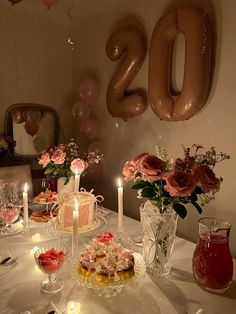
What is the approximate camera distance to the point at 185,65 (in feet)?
5.73

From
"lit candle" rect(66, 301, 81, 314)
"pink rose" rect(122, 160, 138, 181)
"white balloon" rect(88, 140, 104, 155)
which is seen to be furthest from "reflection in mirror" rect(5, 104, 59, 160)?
"lit candle" rect(66, 301, 81, 314)

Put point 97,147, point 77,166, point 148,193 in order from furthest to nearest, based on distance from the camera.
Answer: point 97,147 → point 77,166 → point 148,193

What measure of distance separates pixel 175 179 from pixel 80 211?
0.63 metres

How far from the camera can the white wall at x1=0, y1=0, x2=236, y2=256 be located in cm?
172

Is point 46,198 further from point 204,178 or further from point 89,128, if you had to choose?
point 204,178

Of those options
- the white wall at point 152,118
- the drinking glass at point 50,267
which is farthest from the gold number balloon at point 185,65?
the drinking glass at point 50,267

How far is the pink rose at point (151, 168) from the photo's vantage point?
1.09 metres

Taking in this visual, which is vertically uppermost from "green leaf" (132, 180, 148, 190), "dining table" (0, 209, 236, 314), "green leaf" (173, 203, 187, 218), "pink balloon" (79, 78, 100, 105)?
"pink balloon" (79, 78, 100, 105)

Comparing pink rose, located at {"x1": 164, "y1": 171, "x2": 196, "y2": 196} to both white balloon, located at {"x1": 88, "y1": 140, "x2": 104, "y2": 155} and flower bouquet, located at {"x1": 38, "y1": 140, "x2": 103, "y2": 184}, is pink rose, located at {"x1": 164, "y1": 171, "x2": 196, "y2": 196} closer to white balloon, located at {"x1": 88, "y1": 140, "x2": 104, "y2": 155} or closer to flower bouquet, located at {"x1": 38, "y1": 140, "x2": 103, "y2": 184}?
flower bouquet, located at {"x1": 38, "y1": 140, "x2": 103, "y2": 184}

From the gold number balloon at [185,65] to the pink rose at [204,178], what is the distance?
0.73 m

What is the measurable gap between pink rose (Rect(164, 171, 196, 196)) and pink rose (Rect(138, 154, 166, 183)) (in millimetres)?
54

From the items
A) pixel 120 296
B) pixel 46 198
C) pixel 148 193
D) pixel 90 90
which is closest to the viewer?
pixel 120 296

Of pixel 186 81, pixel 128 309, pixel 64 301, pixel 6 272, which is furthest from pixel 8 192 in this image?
pixel 186 81

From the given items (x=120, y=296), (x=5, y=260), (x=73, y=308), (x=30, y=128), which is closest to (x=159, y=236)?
(x=120, y=296)
